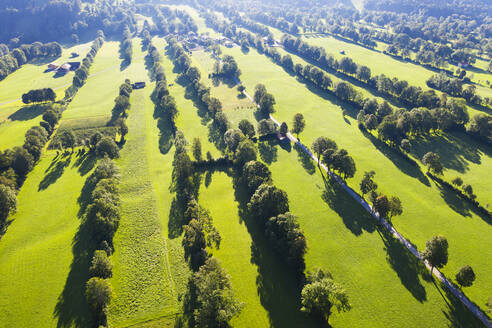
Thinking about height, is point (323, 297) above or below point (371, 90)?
above

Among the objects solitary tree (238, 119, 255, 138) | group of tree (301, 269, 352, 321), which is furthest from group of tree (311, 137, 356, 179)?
group of tree (301, 269, 352, 321)

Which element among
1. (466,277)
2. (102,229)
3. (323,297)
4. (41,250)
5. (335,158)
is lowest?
(41,250)

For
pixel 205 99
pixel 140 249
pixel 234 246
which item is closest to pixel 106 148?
pixel 140 249

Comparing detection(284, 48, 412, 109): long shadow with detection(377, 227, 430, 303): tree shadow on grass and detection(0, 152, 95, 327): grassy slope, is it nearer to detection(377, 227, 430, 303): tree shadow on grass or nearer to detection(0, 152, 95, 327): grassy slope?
detection(377, 227, 430, 303): tree shadow on grass

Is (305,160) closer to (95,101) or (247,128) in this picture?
(247,128)

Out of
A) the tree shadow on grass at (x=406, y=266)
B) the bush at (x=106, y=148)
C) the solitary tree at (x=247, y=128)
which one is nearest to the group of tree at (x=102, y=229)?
the bush at (x=106, y=148)

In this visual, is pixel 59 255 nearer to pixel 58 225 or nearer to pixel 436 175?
pixel 58 225

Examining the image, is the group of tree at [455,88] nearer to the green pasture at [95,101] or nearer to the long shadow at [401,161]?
the long shadow at [401,161]
